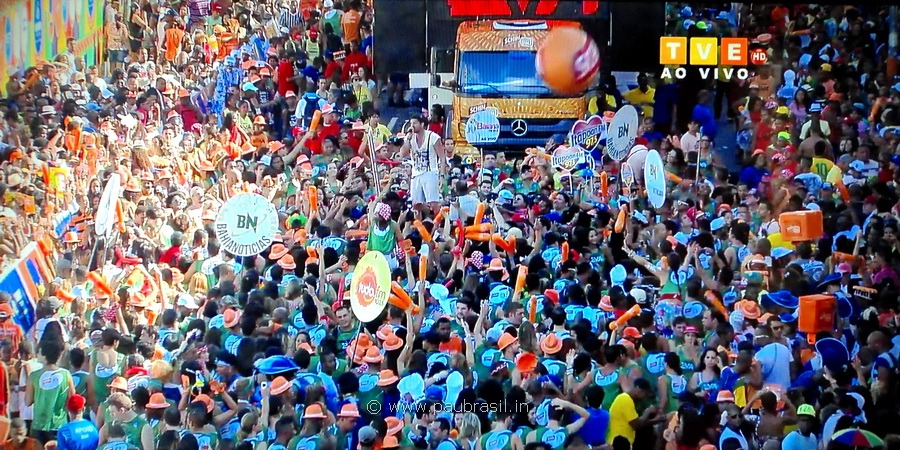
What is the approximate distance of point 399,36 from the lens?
442 centimetres

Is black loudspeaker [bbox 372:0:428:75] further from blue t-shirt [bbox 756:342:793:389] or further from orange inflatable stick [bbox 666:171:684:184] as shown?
blue t-shirt [bbox 756:342:793:389]

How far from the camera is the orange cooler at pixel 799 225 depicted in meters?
4.48

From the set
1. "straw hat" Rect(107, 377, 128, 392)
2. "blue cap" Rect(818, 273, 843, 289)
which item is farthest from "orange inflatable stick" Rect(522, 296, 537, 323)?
"straw hat" Rect(107, 377, 128, 392)

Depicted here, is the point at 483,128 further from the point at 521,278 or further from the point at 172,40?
the point at 172,40

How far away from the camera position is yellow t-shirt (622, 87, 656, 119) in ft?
14.6

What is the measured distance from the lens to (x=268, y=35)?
4438mm

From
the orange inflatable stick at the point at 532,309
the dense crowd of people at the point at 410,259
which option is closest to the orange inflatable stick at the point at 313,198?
the dense crowd of people at the point at 410,259

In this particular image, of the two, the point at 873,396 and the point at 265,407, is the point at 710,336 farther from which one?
the point at 265,407

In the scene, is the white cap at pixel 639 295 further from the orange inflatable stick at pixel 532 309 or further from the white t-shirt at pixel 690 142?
the white t-shirt at pixel 690 142

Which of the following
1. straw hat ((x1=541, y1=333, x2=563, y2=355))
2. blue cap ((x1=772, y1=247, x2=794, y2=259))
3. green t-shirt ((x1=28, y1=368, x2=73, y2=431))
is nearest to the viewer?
green t-shirt ((x1=28, y1=368, x2=73, y2=431))

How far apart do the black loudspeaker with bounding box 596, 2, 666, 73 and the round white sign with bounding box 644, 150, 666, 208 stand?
0.34m

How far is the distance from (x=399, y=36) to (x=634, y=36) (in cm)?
90

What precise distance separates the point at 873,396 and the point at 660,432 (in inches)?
33.0

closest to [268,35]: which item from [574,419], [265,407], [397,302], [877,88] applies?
[397,302]
